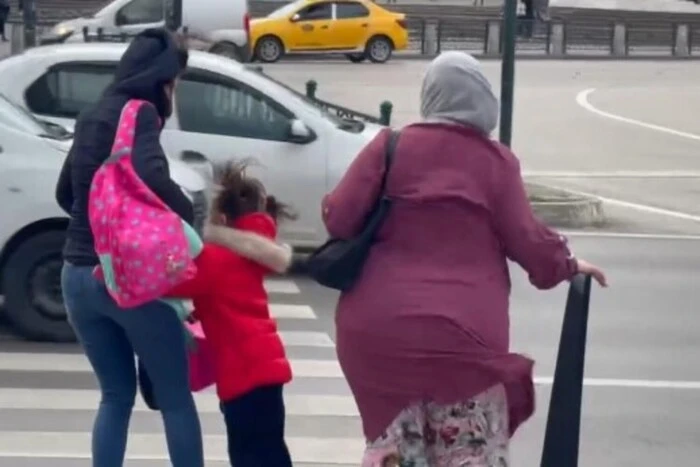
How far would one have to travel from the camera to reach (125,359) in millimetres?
5879

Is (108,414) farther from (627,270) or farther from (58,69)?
(627,270)

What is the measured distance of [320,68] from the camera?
39.0 metres

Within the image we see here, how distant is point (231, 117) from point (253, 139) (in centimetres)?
25

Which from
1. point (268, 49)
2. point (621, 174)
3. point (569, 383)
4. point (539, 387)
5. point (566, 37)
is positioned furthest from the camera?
point (566, 37)

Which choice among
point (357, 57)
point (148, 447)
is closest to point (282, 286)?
point (148, 447)

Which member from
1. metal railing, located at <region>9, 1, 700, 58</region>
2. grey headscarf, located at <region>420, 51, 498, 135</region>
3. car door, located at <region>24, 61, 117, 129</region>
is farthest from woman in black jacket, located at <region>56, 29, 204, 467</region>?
metal railing, located at <region>9, 1, 700, 58</region>

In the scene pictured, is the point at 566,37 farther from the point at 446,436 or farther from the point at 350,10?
the point at 446,436

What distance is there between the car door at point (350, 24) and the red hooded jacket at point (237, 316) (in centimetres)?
3530

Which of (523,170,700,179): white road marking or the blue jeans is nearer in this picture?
the blue jeans

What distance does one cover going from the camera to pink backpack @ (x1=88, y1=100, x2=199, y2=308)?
17.5ft

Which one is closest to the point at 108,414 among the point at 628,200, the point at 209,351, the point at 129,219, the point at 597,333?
the point at 209,351

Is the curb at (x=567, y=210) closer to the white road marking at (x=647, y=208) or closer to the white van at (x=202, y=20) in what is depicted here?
the white road marking at (x=647, y=208)

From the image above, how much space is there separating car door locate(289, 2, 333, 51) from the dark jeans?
35247 mm

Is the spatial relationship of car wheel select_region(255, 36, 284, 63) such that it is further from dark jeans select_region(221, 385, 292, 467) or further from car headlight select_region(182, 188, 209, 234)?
dark jeans select_region(221, 385, 292, 467)
